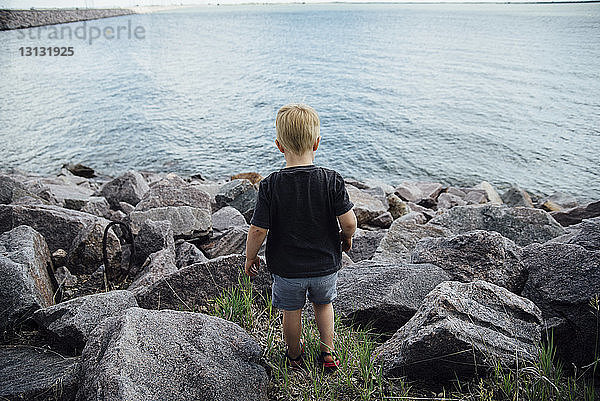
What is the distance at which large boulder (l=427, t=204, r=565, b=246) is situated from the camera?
5.91 metres

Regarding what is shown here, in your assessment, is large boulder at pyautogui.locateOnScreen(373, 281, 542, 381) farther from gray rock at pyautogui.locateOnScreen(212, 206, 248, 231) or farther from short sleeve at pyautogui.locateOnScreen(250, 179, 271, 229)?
gray rock at pyautogui.locateOnScreen(212, 206, 248, 231)

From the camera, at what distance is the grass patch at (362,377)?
2.43m

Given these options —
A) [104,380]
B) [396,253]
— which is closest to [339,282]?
[396,253]

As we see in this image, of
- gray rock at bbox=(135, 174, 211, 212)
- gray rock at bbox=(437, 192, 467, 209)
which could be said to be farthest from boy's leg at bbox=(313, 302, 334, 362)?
gray rock at bbox=(437, 192, 467, 209)

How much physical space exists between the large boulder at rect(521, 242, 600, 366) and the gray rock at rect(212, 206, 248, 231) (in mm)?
3906

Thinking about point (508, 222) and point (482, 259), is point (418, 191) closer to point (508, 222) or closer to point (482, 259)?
point (508, 222)

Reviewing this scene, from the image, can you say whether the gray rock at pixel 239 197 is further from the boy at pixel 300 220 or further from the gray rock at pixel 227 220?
the boy at pixel 300 220

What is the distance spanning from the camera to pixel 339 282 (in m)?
3.92

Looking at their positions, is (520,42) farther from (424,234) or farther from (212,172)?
(424,234)

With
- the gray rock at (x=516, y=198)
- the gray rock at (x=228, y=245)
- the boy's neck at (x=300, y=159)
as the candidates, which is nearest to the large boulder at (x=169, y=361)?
the boy's neck at (x=300, y=159)

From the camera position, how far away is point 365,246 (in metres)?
5.70

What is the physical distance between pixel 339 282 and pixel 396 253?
1495 mm

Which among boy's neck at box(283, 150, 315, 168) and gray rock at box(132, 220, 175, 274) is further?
gray rock at box(132, 220, 175, 274)

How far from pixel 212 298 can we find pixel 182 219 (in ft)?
6.93
